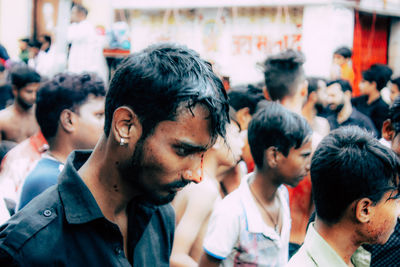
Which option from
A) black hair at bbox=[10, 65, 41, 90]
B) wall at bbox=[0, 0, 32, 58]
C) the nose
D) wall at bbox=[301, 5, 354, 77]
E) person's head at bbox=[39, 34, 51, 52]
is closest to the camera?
the nose

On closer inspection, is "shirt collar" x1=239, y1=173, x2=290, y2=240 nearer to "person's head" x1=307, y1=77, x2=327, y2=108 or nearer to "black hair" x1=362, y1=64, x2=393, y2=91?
"person's head" x1=307, y1=77, x2=327, y2=108

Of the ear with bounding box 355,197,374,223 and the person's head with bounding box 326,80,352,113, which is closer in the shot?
the ear with bounding box 355,197,374,223

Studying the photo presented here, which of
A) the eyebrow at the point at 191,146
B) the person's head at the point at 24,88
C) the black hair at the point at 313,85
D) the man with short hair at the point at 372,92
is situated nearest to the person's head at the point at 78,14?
the person's head at the point at 24,88

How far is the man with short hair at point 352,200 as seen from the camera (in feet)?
6.83

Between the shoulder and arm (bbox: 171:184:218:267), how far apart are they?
158cm

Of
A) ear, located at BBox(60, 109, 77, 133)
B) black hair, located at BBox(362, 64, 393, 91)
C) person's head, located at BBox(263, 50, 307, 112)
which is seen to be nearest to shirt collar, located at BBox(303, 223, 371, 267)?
ear, located at BBox(60, 109, 77, 133)

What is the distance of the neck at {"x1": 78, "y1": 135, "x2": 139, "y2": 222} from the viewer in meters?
1.59

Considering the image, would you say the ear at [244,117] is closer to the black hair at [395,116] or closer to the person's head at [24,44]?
the black hair at [395,116]

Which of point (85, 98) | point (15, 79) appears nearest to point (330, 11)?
point (15, 79)

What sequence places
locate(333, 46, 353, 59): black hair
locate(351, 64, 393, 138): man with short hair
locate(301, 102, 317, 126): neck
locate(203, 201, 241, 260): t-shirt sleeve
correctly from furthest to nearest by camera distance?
locate(333, 46, 353, 59): black hair, locate(351, 64, 393, 138): man with short hair, locate(301, 102, 317, 126): neck, locate(203, 201, 241, 260): t-shirt sleeve

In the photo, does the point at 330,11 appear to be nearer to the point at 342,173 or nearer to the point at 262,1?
the point at 262,1

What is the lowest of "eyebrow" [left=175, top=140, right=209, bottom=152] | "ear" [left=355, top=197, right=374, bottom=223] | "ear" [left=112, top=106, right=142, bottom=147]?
"ear" [left=355, top=197, right=374, bottom=223]

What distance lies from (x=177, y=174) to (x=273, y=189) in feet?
5.26

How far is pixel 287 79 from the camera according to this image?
14.3ft
